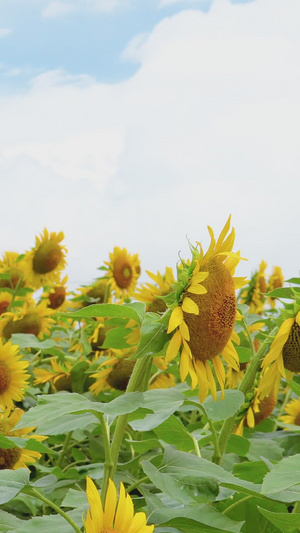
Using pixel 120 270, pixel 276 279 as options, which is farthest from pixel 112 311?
pixel 276 279

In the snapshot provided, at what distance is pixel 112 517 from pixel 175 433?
0.37 meters

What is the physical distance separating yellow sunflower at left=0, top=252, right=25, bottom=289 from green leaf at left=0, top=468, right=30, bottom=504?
171 centimetres

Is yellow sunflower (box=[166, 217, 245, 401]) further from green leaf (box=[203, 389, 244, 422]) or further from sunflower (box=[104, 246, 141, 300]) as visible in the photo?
sunflower (box=[104, 246, 141, 300])

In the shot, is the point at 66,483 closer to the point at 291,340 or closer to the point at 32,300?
the point at 291,340

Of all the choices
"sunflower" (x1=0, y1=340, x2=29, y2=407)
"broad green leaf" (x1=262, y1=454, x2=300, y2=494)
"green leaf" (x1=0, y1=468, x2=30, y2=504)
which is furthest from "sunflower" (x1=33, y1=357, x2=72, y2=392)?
"broad green leaf" (x1=262, y1=454, x2=300, y2=494)

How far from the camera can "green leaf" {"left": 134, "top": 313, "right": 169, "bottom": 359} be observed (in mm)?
769

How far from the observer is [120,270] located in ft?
8.34

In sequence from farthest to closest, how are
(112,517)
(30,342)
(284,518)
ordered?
(30,342) < (284,518) < (112,517)

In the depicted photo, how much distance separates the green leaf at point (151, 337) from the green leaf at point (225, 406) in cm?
16

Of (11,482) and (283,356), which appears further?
(283,356)

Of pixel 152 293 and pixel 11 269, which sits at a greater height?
pixel 11 269

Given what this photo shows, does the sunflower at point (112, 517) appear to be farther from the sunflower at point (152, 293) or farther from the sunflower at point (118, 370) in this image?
the sunflower at point (118, 370)

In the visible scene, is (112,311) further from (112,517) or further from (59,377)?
(59,377)

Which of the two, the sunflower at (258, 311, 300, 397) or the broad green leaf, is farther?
the sunflower at (258, 311, 300, 397)
